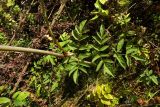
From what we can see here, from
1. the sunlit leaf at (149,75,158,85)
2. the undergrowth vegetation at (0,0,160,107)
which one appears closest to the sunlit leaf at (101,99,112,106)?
the undergrowth vegetation at (0,0,160,107)

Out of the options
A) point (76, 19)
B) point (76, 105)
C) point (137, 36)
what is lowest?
point (76, 105)

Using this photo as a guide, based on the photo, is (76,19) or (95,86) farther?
(76,19)

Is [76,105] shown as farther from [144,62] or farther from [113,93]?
[144,62]

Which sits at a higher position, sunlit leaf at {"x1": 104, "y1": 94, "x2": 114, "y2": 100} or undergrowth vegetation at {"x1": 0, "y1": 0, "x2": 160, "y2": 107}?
undergrowth vegetation at {"x1": 0, "y1": 0, "x2": 160, "y2": 107}

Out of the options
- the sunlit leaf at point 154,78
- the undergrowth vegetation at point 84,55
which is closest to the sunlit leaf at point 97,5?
the undergrowth vegetation at point 84,55

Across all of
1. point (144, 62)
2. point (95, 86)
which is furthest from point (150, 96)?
point (95, 86)

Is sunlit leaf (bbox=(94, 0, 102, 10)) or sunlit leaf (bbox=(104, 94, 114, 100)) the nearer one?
sunlit leaf (bbox=(104, 94, 114, 100))

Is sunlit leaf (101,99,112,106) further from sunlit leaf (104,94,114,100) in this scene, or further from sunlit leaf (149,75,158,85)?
sunlit leaf (149,75,158,85)

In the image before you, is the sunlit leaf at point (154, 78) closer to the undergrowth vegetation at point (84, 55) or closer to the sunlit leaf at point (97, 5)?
the undergrowth vegetation at point (84, 55)

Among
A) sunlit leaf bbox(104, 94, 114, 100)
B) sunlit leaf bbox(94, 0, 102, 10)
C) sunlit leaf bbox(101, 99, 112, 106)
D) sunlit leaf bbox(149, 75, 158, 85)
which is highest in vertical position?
sunlit leaf bbox(94, 0, 102, 10)
